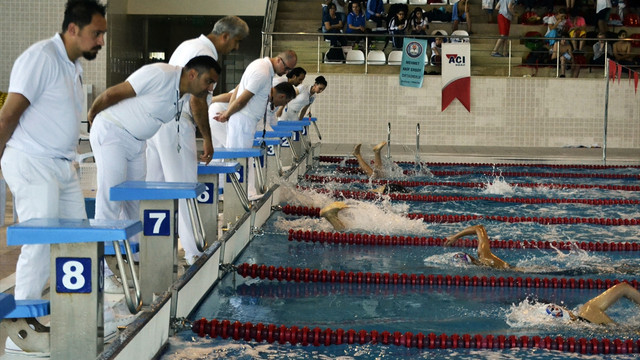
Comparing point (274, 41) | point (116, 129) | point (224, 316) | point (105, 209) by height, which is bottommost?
point (224, 316)

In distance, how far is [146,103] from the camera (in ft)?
13.5

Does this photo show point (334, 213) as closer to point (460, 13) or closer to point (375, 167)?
point (375, 167)

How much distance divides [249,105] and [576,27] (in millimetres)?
10247

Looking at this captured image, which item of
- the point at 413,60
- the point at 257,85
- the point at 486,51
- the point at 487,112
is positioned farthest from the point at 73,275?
the point at 486,51

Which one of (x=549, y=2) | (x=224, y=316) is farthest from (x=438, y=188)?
(x=549, y=2)

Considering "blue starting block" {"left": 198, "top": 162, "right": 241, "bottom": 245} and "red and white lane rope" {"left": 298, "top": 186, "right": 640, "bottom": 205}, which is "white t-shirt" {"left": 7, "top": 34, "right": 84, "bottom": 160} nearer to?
"blue starting block" {"left": 198, "top": 162, "right": 241, "bottom": 245}

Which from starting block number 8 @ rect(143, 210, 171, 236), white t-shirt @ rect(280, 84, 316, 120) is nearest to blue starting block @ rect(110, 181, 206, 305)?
starting block number 8 @ rect(143, 210, 171, 236)

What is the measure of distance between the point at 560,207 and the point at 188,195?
5.26m

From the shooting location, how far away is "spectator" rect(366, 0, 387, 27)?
50.4 feet

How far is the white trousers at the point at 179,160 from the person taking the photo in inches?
180

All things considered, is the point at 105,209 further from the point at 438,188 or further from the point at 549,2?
the point at 549,2

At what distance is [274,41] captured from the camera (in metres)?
15.6

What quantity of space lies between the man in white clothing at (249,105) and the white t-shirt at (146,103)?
7.91ft

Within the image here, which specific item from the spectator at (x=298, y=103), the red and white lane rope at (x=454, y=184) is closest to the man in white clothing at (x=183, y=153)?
the red and white lane rope at (x=454, y=184)
